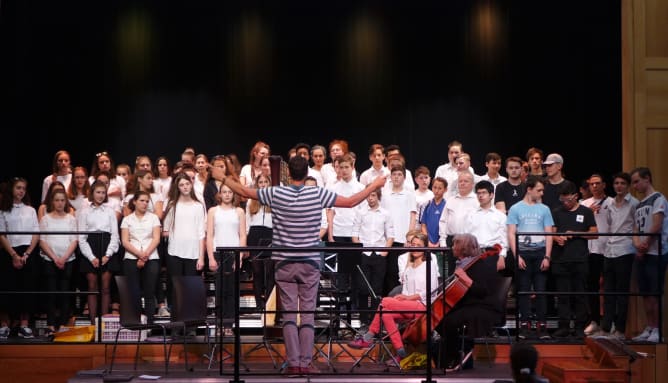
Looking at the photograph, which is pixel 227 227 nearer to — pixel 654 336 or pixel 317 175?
pixel 317 175

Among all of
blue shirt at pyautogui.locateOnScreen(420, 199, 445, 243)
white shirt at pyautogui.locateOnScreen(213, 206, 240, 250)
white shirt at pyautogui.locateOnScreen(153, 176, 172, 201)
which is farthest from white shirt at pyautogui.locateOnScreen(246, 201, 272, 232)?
blue shirt at pyautogui.locateOnScreen(420, 199, 445, 243)

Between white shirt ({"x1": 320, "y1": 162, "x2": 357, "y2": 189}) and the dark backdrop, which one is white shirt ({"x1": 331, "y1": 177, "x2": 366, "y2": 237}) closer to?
white shirt ({"x1": 320, "y1": 162, "x2": 357, "y2": 189})

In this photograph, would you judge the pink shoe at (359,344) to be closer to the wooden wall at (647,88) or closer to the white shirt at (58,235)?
the white shirt at (58,235)

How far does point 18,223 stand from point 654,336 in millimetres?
6580

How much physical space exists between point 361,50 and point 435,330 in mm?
7504

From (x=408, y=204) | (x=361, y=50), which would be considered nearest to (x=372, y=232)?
(x=408, y=204)

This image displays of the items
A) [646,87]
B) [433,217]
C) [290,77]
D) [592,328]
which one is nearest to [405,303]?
[592,328]

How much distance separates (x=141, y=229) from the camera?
34.0ft

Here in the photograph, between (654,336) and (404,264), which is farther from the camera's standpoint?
(404,264)

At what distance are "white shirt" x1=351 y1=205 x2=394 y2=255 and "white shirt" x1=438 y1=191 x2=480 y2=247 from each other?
0.61m

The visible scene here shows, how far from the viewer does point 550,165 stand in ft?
36.2

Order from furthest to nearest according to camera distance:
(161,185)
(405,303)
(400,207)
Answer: (161,185) → (400,207) → (405,303)

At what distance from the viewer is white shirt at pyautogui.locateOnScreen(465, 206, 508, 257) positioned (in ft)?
33.5

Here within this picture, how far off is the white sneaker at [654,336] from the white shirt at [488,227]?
62.2 inches
